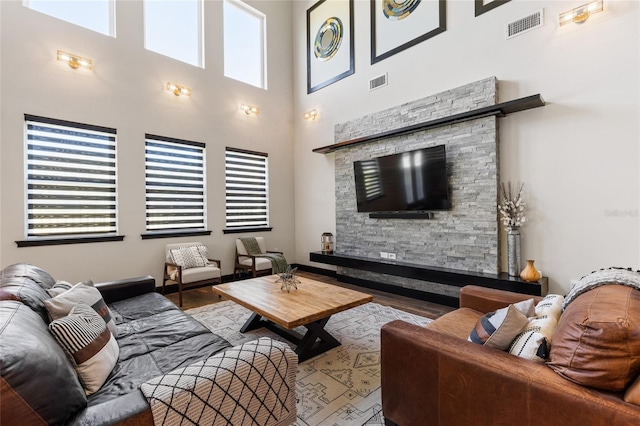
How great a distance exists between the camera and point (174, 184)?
479cm

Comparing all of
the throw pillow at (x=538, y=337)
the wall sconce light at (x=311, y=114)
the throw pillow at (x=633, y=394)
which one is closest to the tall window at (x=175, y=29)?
the wall sconce light at (x=311, y=114)

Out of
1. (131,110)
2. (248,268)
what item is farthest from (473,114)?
(131,110)

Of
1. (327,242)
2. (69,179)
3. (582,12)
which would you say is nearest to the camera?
(582,12)

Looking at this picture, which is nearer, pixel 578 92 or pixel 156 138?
pixel 578 92

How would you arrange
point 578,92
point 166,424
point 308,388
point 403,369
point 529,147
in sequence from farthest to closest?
point 529,147 < point 578,92 < point 308,388 < point 403,369 < point 166,424

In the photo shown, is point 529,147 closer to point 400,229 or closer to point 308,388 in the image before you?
point 400,229

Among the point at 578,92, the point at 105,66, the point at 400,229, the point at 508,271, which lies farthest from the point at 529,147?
the point at 105,66

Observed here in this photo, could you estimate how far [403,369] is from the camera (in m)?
1.49

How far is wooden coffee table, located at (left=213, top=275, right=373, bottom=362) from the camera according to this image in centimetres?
227

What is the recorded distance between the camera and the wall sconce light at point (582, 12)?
9.53 ft

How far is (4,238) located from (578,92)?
6646mm

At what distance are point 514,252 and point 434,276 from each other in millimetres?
934

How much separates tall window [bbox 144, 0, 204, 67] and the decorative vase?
17.7ft

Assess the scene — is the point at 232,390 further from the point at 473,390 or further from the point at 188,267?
the point at 188,267
